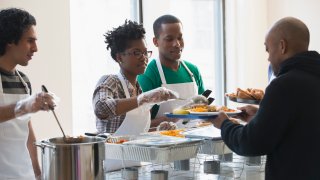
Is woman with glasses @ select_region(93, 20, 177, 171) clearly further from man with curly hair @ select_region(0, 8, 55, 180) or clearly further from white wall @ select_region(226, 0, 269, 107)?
white wall @ select_region(226, 0, 269, 107)

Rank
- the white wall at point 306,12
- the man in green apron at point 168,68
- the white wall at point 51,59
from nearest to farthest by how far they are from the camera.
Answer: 1. the man in green apron at point 168,68
2. the white wall at point 51,59
3. the white wall at point 306,12

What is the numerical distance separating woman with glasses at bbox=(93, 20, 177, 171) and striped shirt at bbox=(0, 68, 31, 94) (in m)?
0.32

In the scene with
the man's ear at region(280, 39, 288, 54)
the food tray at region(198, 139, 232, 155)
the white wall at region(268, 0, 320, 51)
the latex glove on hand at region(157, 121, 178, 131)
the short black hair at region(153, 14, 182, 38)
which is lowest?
the food tray at region(198, 139, 232, 155)

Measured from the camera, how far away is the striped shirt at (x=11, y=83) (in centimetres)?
180

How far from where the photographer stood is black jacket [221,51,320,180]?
144 cm

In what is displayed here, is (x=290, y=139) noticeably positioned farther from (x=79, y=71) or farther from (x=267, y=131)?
(x=79, y=71)

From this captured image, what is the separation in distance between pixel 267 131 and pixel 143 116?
35.9 inches

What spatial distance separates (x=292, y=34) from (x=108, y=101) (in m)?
0.82

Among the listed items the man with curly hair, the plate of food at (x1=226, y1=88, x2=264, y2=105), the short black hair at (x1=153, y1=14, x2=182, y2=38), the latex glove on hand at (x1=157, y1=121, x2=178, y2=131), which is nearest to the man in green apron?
the short black hair at (x1=153, y1=14, x2=182, y2=38)

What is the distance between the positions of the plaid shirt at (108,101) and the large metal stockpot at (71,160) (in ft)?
1.77

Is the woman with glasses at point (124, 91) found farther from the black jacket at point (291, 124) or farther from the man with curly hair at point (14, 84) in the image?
the black jacket at point (291, 124)

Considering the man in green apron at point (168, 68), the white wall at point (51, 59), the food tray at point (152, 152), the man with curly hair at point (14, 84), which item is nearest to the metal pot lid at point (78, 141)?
the food tray at point (152, 152)

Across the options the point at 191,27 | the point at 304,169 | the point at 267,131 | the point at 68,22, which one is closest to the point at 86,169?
the point at 267,131

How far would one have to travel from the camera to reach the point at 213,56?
4.95 m
